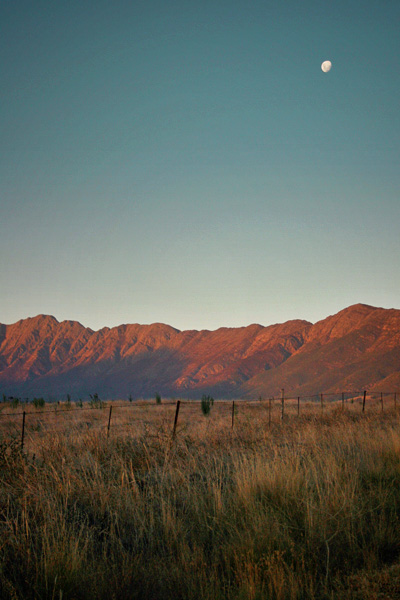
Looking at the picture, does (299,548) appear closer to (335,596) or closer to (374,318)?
(335,596)

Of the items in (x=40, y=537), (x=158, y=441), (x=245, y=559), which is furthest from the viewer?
(x=158, y=441)

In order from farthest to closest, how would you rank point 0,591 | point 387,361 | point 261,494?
point 387,361 → point 261,494 → point 0,591

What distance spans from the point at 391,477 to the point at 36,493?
205 inches

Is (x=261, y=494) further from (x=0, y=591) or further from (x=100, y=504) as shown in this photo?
(x=0, y=591)

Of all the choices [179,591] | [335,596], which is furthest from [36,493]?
[335,596]

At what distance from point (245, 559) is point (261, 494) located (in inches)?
68.9

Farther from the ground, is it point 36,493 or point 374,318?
point 374,318

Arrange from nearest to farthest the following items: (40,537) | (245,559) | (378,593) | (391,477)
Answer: (378,593)
(245,559)
(40,537)
(391,477)

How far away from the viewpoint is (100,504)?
5.38m

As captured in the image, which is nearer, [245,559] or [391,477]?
[245,559]

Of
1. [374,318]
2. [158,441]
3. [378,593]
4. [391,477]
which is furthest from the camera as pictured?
[374,318]

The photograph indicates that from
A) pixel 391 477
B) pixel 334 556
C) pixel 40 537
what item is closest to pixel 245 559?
pixel 334 556

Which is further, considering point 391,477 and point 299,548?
point 391,477

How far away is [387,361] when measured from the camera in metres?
149
